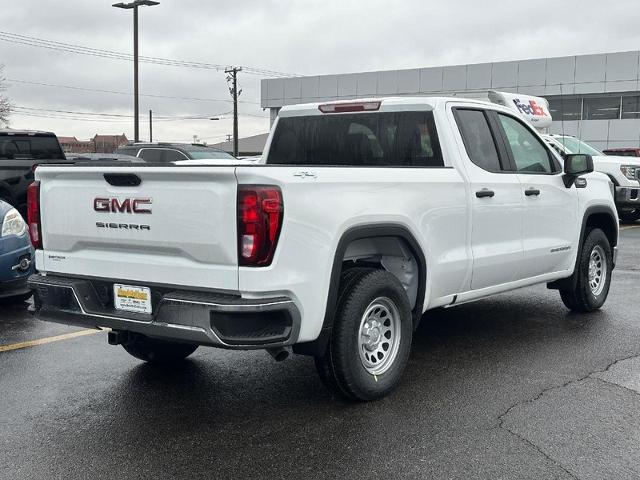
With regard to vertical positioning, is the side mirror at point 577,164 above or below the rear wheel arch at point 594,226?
above

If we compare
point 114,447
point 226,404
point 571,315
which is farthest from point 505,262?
point 114,447

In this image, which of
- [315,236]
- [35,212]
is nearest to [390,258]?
[315,236]

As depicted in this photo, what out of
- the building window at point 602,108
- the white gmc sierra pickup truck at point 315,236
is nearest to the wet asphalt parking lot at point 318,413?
the white gmc sierra pickup truck at point 315,236

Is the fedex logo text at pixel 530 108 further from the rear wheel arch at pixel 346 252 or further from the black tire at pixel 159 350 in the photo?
the black tire at pixel 159 350

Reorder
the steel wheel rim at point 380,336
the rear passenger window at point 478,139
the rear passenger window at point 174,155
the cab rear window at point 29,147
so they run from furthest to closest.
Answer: the rear passenger window at point 174,155, the cab rear window at point 29,147, the rear passenger window at point 478,139, the steel wheel rim at point 380,336

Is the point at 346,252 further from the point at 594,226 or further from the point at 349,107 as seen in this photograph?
the point at 594,226

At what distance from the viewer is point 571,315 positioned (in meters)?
7.04

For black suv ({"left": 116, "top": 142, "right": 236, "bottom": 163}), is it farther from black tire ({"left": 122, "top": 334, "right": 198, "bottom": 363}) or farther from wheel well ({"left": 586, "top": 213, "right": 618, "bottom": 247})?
black tire ({"left": 122, "top": 334, "right": 198, "bottom": 363})

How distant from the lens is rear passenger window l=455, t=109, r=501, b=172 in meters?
5.45

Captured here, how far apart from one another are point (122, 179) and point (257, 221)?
0.91 m

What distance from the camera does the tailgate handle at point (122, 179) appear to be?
4.06 m

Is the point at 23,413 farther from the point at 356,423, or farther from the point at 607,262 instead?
the point at 607,262

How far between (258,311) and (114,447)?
1040 millimetres

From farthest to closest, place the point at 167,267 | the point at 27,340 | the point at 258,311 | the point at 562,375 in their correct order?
the point at 27,340 → the point at 562,375 → the point at 167,267 → the point at 258,311
